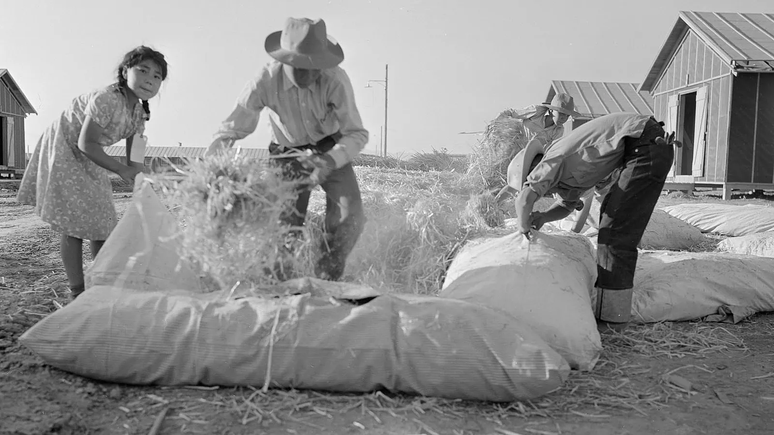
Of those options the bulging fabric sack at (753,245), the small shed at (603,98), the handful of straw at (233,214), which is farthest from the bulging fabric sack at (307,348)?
the small shed at (603,98)

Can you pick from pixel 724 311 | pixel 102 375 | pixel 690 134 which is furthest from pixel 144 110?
pixel 690 134

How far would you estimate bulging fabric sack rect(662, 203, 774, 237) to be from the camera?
20.2 feet

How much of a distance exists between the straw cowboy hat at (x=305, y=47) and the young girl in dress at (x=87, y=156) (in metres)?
0.90

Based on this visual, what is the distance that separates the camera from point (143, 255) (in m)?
2.79

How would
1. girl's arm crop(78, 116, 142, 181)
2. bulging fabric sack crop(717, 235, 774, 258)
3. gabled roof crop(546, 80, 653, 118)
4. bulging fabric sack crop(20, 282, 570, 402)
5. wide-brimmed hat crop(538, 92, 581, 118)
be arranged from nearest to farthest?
bulging fabric sack crop(20, 282, 570, 402), girl's arm crop(78, 116, 142, 181), bulging fabric sack crop(717, 235, 774, 258), wide-brimmed hat crop(538, 92, 581, 118), gabled roof crop(546, 80, 653, 118)

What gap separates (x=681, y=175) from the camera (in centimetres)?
1467

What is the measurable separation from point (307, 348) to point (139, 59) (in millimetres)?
1923

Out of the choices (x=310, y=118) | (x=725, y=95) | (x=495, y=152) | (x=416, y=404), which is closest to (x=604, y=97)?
(x=725, y=95)

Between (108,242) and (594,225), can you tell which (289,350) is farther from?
(594,225)

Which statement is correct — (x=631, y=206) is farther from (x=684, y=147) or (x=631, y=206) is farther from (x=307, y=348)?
(x=684, y=147)

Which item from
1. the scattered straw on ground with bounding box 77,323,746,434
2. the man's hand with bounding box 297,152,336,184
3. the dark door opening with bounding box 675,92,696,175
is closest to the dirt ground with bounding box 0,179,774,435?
the scattered straw on ground with bounding box 77,323,746,434

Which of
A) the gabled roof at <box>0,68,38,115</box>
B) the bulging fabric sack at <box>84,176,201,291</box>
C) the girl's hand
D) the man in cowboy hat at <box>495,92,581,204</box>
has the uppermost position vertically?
the gabled roof at <box>0,68,38,115</box>

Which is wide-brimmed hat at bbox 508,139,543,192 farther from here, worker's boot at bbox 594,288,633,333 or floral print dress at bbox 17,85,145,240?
floral print dress at bbox 17,85,145,240

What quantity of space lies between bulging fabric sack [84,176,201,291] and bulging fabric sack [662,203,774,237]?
558cm
